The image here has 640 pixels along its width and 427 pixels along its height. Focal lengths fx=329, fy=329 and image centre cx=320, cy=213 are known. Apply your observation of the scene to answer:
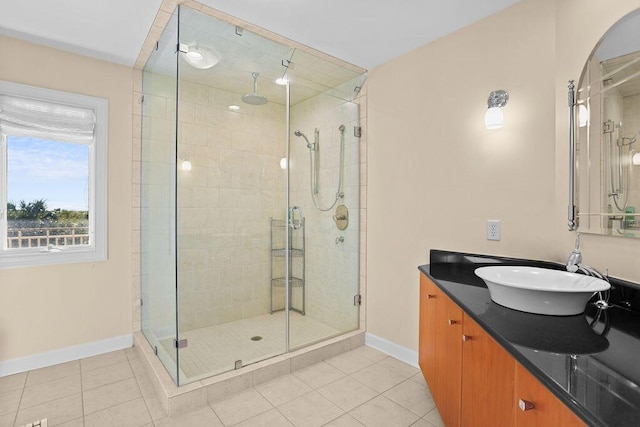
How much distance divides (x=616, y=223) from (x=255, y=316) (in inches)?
95.0

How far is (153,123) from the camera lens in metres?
2.66

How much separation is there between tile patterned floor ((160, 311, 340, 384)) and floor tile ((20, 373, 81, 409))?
0.63 m

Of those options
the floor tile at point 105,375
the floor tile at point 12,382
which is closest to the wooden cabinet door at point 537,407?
the floor tile at point 105,375

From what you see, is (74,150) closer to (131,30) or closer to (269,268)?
(131,30)

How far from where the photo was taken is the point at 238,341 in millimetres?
2553

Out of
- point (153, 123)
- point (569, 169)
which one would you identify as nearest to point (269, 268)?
point (153, 123)

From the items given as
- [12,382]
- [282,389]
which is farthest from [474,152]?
[12,382]

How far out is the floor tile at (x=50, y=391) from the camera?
212 cm

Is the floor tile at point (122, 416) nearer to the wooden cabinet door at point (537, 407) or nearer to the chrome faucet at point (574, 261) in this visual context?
the wooden cabinet door at point (537, 407)

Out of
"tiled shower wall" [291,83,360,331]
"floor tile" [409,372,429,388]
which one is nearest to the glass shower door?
"tiled shower wall" [291,83,360,331]

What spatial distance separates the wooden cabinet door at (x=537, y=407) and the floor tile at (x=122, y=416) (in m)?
1.95

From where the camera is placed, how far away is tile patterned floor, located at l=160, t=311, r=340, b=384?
2.22 meters

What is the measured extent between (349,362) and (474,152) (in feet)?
6.16

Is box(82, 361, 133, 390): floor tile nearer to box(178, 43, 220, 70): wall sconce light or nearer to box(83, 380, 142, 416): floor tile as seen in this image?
box(83, 380, 142, 416): floor tile
